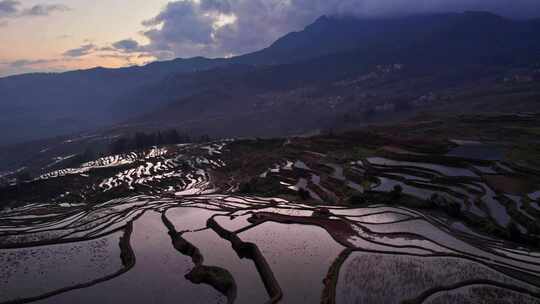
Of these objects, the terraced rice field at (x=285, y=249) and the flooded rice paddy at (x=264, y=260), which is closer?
the flooded rice paddy at (x=264, y=260)

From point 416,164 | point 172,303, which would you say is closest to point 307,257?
point 172,303

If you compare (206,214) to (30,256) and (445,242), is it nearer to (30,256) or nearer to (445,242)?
(30,256)

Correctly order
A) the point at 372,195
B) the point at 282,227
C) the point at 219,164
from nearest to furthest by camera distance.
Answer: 1. the point at 282,227
2. the point at 372,195
3. the point at 219,164

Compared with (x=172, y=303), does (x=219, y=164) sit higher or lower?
lower

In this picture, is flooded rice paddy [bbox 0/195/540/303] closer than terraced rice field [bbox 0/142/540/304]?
Yes

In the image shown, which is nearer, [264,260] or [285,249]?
[264,260]

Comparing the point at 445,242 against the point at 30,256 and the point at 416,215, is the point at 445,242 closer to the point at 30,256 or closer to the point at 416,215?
the point at 416,215

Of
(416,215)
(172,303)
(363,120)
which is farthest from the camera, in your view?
(363,120)

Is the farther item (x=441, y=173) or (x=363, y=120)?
(x=363, y=120)

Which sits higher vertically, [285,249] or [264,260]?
[264,260]
